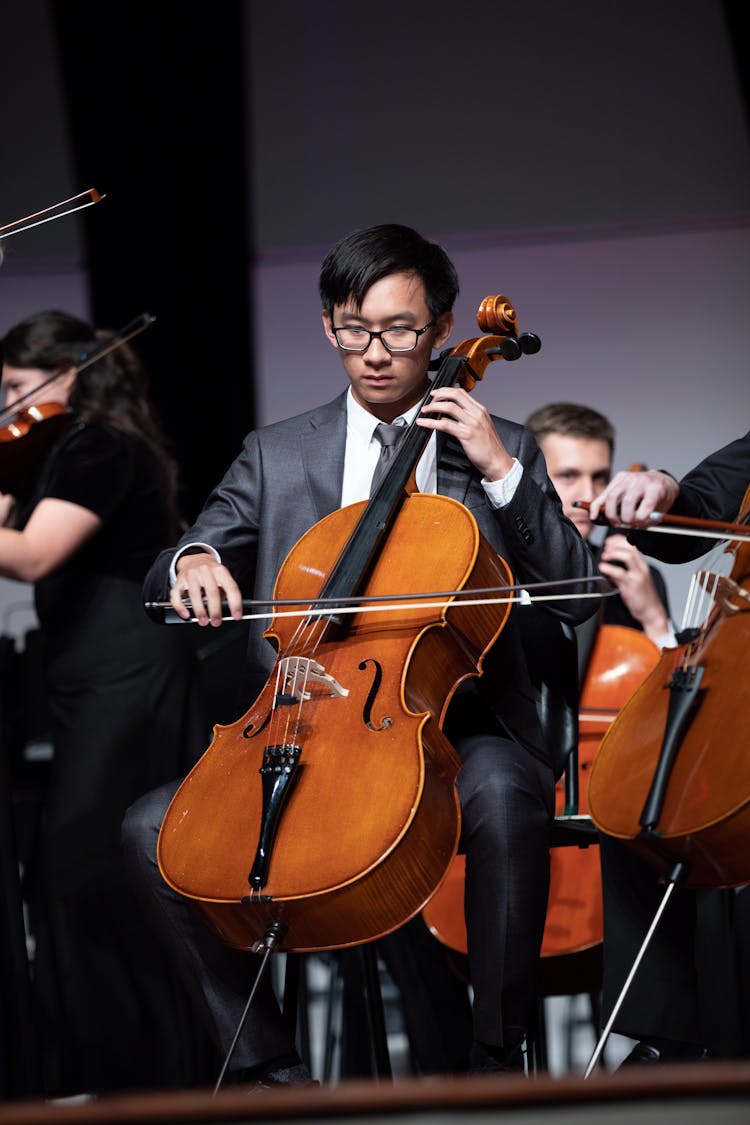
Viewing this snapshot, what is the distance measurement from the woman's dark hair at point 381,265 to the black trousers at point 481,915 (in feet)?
2.05

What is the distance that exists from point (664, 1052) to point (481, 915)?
252mm

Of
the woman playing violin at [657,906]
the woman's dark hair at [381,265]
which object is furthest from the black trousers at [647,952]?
the woman's dark hair at [381,265]

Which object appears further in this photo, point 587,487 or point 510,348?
point 587,487

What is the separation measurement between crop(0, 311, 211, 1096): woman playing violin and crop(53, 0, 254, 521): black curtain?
0.90 m

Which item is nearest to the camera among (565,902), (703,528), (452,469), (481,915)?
(703,528)

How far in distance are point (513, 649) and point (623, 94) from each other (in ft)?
7.35

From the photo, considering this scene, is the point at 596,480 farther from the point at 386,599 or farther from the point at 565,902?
the point at 386,599

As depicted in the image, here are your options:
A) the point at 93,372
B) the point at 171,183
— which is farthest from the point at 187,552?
the point at 171,183

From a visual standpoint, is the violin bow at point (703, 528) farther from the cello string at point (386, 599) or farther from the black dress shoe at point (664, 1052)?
the black dress shoe at point (664, 1052)

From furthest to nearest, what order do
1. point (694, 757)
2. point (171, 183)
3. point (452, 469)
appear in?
point (171, 183) → point (452, 469) → point (694, 757)

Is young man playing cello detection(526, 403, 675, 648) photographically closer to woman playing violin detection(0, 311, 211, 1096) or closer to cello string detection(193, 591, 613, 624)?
woman playing violin detection(0, 311, 211, 1096)

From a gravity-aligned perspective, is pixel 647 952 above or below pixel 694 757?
below

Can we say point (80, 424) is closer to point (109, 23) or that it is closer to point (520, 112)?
point (109, 23)

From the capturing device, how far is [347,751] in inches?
55.6
